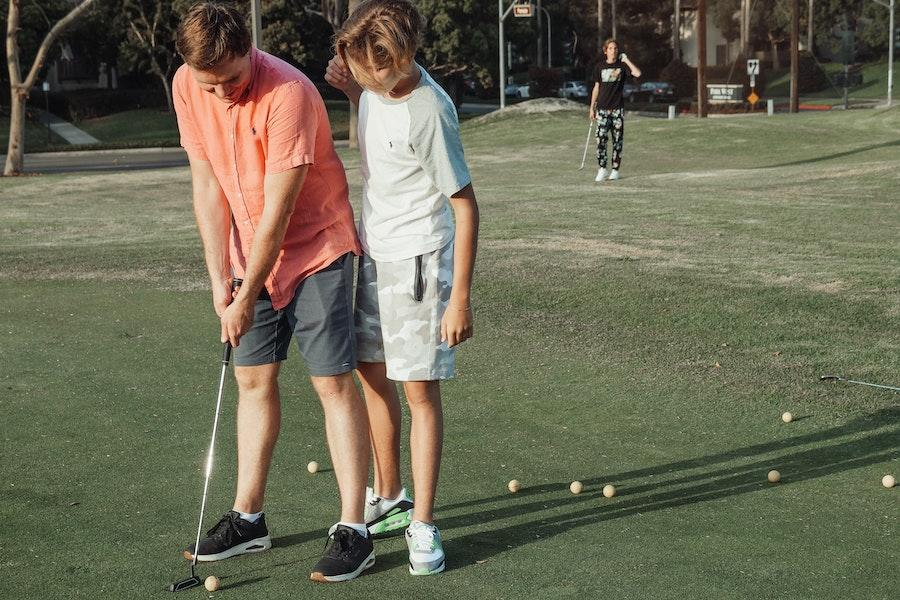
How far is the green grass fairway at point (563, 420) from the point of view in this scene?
4.00m

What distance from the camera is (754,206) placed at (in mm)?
13367

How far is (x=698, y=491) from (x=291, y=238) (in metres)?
1.96

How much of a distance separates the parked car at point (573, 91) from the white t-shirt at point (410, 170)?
222ft

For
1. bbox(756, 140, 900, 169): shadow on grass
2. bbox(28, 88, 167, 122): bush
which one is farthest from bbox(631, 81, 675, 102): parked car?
bbox(756, 140, 900, 169): shadow on grass

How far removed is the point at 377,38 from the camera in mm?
3600

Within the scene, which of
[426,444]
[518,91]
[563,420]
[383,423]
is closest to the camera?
[426,444]

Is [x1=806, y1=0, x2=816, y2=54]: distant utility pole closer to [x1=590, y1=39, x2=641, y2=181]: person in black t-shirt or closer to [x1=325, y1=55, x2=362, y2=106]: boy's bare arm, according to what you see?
[x1=590, y1=39, x2=641, y2=181]: person in black t-shirt

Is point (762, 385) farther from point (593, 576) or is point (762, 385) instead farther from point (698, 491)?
point (593, 576)

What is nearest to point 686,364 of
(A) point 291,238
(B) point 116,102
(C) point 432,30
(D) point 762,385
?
(D) point 762,385

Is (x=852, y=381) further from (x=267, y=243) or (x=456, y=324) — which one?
(x=267, y=243)

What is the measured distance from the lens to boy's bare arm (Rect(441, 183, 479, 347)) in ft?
12.6

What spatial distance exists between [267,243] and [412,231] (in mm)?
480

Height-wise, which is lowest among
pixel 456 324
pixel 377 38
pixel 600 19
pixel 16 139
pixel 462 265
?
pixel 16 139

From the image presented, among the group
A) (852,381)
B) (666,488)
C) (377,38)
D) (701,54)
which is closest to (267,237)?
(377,38)
